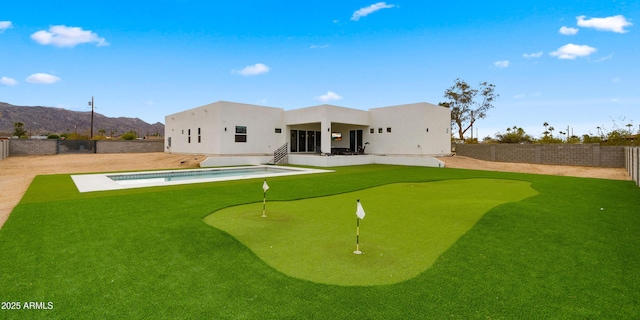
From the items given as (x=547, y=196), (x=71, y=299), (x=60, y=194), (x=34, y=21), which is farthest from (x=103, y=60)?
(x=547, y=196)

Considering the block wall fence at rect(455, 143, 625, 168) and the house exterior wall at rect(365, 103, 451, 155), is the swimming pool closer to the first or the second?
the house exterior wall at rect(365, 103, 451, 155)

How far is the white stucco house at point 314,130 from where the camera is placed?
20.3 m

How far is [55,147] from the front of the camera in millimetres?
27266

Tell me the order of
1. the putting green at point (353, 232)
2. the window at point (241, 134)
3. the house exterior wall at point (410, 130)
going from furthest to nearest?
1. the house exterior wall at point (410, 130)
2. the window at point (241, 134)
3. the putting green at point (353, 232)

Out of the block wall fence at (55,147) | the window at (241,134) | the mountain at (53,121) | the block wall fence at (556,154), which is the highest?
the mountain at (53,121)

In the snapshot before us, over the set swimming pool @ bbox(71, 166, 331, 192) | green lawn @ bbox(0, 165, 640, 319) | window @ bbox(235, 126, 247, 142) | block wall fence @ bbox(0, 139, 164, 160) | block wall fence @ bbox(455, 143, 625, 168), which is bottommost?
green lawn @ bbox(0, 165, 640, 319)

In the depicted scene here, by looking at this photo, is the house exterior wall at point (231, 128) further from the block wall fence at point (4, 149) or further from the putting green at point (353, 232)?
the putting green at point (353, 232)

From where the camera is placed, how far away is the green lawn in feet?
8.53

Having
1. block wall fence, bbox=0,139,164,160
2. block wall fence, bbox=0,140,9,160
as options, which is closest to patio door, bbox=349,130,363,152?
block wall fence, bbox=0,139,164,160

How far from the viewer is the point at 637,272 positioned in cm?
335

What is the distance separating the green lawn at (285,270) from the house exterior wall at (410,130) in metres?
15.1

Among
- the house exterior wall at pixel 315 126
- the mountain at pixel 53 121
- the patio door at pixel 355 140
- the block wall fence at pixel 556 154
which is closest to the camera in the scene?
the block wall fence at pixel 556 154

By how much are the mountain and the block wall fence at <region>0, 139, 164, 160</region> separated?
46398 mm

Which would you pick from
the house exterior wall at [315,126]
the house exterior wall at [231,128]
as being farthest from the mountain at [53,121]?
the house exterior wall at [315,126]
